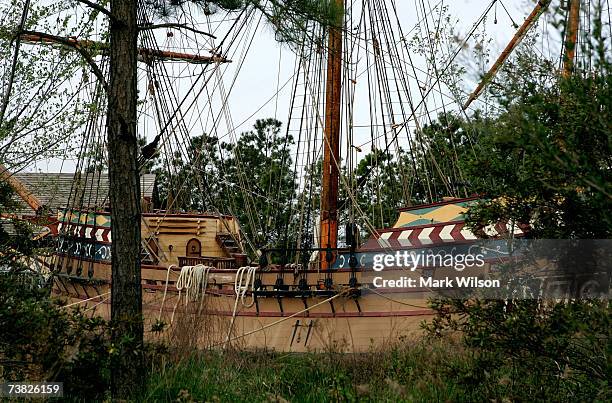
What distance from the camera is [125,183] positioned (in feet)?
23.3

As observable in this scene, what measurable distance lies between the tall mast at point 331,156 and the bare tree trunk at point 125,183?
20.8 ft

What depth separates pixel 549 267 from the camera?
5520 millimetres

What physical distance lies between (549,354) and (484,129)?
149 centimetres

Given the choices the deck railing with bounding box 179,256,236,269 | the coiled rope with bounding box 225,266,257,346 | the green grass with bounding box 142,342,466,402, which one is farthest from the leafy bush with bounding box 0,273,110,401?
the deck railing with bounding box 179,256,236,269

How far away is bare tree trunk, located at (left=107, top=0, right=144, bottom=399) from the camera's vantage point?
273 inches

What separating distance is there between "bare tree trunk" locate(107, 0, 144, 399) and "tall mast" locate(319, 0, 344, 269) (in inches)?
250

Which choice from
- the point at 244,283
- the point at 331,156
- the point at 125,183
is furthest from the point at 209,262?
the point at 125,183

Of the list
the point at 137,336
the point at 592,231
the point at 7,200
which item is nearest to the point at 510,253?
the point at 592,231

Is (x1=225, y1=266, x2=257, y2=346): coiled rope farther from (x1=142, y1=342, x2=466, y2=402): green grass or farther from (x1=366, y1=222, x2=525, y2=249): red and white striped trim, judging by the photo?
(x1=142, y1=342, x2=466, y2=402): green grass

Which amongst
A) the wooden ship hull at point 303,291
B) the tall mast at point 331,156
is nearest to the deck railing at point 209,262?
the wooden ship hull at point 303,291

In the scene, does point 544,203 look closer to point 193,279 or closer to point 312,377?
point 312,377

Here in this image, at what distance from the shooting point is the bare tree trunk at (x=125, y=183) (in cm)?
693

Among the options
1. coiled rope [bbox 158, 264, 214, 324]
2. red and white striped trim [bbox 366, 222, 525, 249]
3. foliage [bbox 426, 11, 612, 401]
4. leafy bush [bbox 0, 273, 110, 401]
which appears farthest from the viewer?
coiled rope [bbox 158, 264, 214, 324]

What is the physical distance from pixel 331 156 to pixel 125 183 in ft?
23.4
